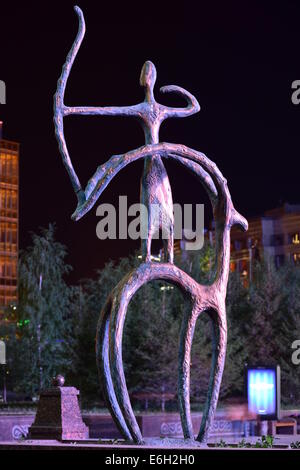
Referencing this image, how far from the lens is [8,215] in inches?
3868

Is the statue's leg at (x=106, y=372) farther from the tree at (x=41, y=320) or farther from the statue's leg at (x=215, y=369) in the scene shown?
the tree at (x=41, y=320)

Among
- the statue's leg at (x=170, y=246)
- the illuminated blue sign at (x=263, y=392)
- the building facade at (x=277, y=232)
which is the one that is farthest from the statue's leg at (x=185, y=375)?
the building facade at (x=277, y=232)

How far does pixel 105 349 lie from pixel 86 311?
78.2 feet

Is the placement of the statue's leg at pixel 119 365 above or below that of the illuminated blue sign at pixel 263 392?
above

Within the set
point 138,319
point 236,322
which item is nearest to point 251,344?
point 236,322

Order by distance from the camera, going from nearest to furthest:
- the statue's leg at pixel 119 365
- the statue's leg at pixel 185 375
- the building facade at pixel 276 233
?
the statue's leg at pixel 119 365
the statue's leg at pixel 185 375
the building facade at pixel 276 233

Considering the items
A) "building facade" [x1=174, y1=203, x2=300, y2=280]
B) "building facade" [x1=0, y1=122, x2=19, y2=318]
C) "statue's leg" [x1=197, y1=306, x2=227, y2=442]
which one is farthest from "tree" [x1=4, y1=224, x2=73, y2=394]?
"building facade" [x1=174, y1=203, x2=300, y2=280]

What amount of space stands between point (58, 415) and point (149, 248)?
7.75m

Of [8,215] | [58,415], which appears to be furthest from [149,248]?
[8,215]

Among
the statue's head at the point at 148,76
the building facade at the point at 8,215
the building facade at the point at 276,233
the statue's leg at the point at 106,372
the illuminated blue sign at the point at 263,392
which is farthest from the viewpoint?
the building facade at the point at 276,233

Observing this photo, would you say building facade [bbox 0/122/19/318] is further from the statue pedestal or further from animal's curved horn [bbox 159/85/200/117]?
Result: animal's curved horn [bbox 159/85/200/117]

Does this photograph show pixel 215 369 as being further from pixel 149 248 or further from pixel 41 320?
pixel 41 320

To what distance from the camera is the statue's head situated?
627 inches

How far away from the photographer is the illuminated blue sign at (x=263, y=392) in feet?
76.3
